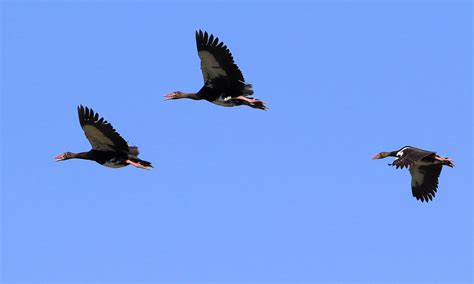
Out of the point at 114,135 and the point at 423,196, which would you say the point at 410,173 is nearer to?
the point at 423,196

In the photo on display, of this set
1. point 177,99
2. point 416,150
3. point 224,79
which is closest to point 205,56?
point 224,79

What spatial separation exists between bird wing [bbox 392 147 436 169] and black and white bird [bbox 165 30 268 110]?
384 centimetres

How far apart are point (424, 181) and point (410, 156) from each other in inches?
109

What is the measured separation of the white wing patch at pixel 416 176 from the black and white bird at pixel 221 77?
4.78m

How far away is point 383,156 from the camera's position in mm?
32531

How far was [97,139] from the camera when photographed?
2889cm

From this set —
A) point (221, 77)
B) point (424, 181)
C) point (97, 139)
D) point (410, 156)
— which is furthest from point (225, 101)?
point (424, 181)

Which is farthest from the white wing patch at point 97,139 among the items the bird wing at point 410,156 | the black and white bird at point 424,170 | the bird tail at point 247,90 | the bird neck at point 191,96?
the black and white bird at point 424,170

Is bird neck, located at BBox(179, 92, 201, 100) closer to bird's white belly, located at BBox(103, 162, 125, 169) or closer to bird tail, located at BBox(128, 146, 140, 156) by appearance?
bird tail, located at BBox(128, 146, 140, 156)

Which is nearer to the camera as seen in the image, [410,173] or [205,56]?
[205,56]

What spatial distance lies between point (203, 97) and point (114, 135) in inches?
122

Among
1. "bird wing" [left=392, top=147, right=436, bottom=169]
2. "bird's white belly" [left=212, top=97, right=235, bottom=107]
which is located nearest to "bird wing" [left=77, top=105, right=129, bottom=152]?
"bird's white belly" [left=212, top=97, right=235, bottom=107]

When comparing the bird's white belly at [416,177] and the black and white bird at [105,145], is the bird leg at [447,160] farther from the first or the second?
the black and white bird at [105,145]

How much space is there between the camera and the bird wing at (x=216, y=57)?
95.8ft
